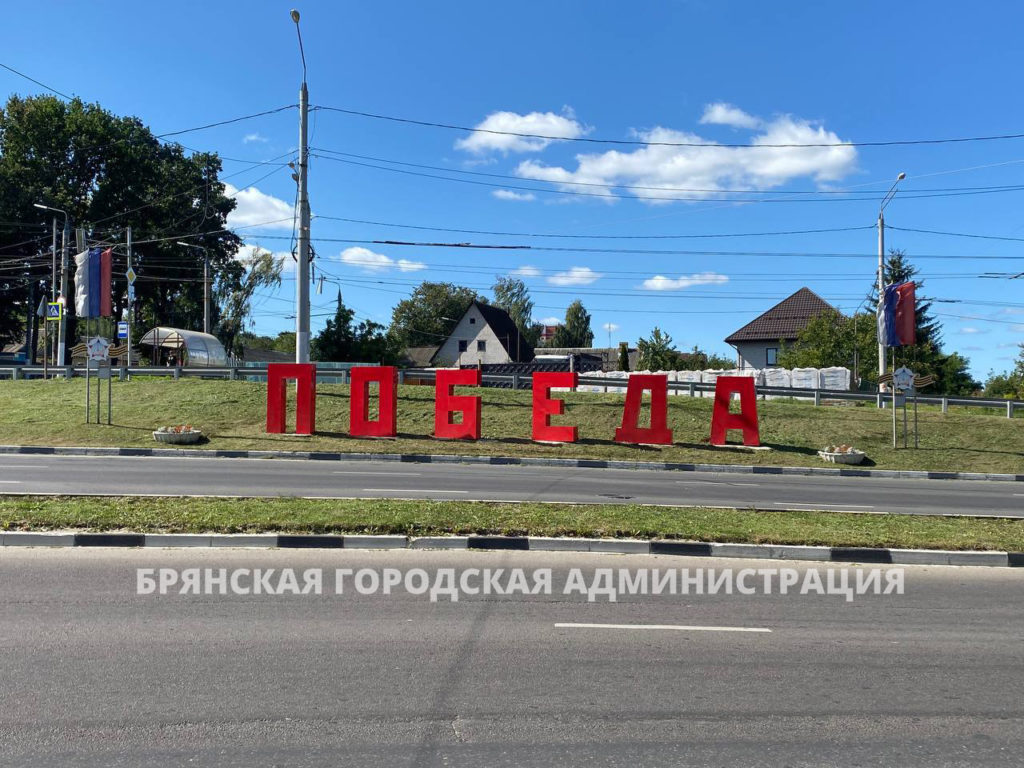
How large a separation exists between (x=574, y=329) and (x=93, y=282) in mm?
69729

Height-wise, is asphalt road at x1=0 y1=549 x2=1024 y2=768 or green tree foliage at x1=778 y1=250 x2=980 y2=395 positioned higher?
green tree foliage at x1=778 y1=250 x2=980 y2=395

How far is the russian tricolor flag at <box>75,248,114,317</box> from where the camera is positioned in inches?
1094

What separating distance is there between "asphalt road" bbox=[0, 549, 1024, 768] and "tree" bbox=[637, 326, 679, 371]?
156ft

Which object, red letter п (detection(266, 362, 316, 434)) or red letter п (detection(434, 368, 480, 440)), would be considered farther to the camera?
red letter п (detection(266, 362, 316, 434))

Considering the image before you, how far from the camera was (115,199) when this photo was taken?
54188 mm

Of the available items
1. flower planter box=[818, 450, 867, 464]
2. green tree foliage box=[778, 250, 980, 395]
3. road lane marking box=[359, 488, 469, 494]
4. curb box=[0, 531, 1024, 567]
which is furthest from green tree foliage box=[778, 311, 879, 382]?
curb box=[0, 531, 1024, 567]

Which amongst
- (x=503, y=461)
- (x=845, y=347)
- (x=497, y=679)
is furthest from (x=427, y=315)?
(x=497, y=679)

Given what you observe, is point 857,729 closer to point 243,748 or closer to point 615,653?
point 615,653

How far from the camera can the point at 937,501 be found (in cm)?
1435

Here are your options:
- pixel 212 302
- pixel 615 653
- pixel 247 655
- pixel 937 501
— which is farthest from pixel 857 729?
pixel 212 302

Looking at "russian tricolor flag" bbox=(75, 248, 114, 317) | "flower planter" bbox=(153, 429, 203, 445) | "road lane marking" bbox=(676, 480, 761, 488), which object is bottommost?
"road lane marking" bbox=(676, 480, 761, 488)

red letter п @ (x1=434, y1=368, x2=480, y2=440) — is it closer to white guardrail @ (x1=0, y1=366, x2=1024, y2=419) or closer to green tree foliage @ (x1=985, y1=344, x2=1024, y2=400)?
white guardrail @ (x1=0, y1=366, x2=1024, y2=419)

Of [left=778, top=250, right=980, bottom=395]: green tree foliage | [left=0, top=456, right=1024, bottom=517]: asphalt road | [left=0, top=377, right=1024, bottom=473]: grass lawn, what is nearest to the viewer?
[left=0, top=456, right=1024, bottom=517]: asphalt road

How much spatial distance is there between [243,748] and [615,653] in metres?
2.63
